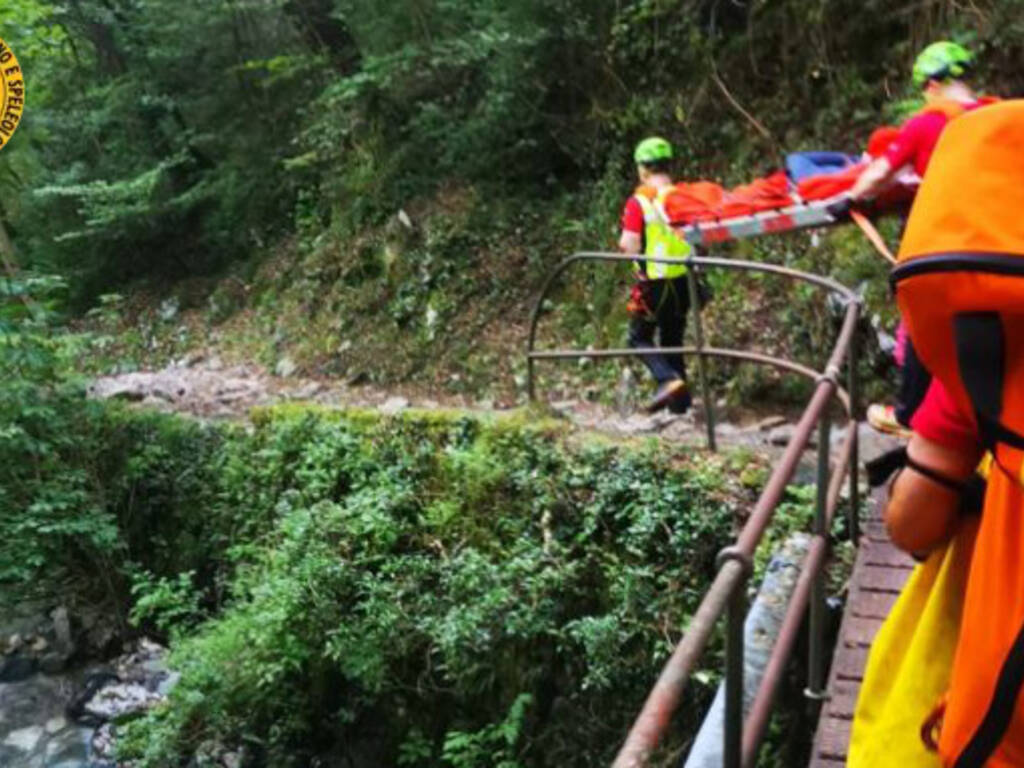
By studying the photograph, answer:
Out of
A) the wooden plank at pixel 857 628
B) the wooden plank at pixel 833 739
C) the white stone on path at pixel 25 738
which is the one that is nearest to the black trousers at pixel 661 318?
the wooden plank at pixel 857 628

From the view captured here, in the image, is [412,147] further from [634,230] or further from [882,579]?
[882,579]

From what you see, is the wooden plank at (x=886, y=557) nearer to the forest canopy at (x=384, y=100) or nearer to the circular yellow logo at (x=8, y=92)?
the forest canopy at (x=384, y=100)

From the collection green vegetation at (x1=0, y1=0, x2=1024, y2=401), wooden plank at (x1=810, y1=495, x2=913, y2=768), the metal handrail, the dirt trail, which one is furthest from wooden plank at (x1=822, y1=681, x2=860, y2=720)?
green vegetation at (x1=0, y1=0, x2=1024, y2=401)

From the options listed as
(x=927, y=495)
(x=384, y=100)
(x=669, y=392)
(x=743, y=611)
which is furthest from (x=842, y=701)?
(x=384, y=100)

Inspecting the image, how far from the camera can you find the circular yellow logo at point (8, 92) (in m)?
7.81

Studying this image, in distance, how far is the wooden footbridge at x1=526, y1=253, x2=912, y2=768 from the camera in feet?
5.35

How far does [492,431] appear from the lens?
6.48 meters

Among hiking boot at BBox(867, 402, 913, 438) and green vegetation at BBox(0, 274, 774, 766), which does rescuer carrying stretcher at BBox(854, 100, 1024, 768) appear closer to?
green vegetation at BBox(0, 274, 774, 766)

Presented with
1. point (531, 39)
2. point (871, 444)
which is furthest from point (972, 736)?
point (531, 39)

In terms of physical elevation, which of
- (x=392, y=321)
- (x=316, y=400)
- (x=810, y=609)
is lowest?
(x=316, y=400)

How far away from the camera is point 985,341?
1.27 m

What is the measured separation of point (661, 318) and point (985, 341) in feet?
18.2

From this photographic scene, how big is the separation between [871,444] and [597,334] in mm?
5002

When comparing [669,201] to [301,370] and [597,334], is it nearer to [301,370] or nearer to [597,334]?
[597,334]
